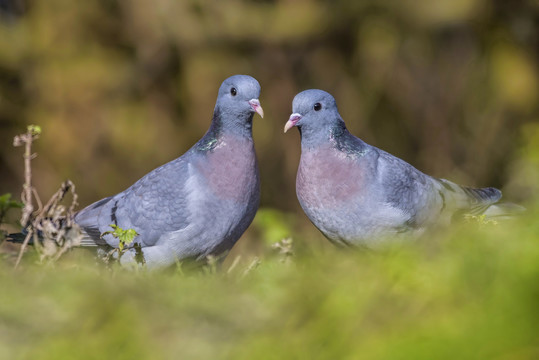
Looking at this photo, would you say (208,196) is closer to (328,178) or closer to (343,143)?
(328,178)

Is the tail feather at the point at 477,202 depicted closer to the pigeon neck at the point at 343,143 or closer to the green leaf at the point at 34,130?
the pigeon neck at the point at 343,143

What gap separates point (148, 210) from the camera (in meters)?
3.28

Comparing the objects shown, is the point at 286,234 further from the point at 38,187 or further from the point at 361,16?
the point at 38,187

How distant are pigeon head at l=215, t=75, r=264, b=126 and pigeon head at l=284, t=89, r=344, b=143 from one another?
6.6 inches

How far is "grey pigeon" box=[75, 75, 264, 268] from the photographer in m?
3.06

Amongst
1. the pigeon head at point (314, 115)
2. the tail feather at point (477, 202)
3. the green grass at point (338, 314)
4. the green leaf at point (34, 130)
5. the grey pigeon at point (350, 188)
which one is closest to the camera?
the green grass at point (338, 314)

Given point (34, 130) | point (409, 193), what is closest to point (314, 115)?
point (409, 193)

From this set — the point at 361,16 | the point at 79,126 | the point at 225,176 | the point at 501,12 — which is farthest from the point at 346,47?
the point at 225,176

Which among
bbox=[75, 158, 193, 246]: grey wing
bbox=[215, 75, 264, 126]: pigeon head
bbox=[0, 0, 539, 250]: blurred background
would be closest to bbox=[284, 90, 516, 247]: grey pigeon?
bbox=[215, 75, 264, 126]: pigeon head

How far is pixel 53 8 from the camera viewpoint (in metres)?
5.96

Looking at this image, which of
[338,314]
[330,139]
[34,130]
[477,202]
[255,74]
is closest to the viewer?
[338,314]

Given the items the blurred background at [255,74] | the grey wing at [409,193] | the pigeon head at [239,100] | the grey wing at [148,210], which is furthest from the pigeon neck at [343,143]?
the blurred background at [255,74]

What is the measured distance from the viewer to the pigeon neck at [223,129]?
10.5ft

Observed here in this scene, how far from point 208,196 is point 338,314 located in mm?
2086
